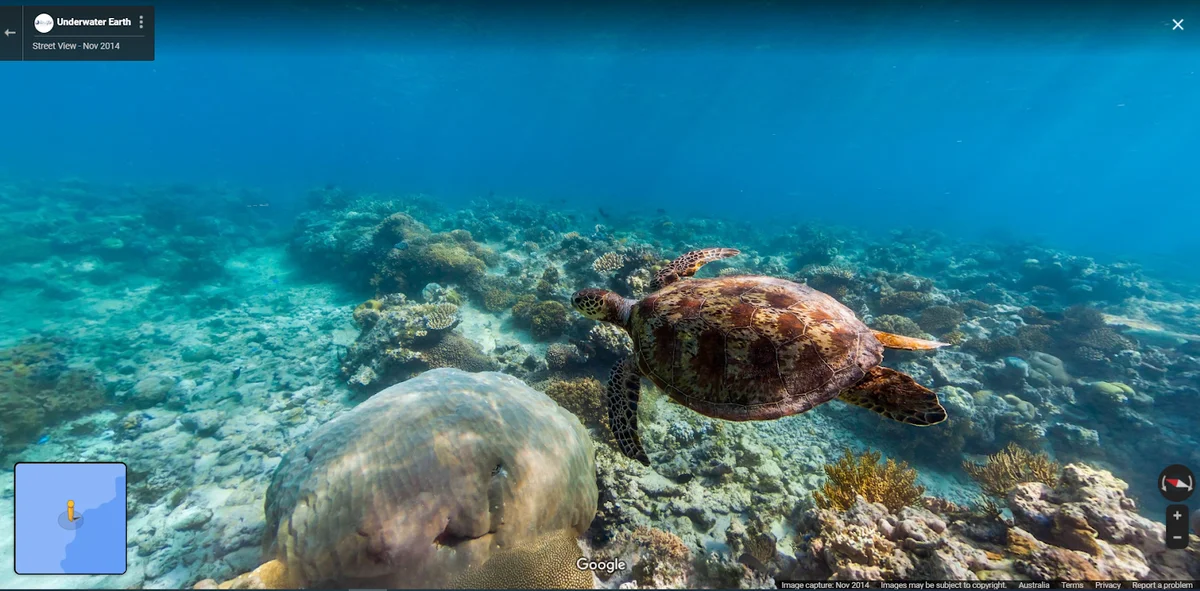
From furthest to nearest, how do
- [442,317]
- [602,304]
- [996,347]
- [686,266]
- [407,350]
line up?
[996,347], [442,317], [407,350], [686,266], [602,304]

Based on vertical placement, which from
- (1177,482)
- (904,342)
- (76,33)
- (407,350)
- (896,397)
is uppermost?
(76,33)

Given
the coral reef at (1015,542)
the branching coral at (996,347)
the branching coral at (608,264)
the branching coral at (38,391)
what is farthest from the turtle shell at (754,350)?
the branching coral at (38,391)

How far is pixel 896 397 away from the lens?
290 cm

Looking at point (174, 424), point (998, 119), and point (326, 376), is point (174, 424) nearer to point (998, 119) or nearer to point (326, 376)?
point (326, 376)

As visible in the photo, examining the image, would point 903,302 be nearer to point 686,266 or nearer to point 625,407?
point 686,266

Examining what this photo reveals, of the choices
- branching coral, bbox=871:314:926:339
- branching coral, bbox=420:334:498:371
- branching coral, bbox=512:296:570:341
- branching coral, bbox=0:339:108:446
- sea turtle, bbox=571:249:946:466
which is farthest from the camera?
branching coral, bbox=871:314:926:339

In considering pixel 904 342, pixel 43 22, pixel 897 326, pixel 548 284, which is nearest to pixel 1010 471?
pixel 904 342

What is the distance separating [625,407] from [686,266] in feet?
6.35

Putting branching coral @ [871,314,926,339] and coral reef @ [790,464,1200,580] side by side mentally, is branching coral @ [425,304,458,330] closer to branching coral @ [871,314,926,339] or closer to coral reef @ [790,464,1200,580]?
coral reef @ [790,464,1200,580]

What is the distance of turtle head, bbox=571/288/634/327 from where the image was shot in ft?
13.9

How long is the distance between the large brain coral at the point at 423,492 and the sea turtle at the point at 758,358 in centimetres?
79

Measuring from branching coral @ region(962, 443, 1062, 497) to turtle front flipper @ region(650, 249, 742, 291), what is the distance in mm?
→ 3899

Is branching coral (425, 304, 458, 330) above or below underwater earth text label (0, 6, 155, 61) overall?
below

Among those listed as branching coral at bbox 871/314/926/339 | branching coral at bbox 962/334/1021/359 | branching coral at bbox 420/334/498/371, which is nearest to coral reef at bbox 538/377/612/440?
branching coral at bbox 420/334/498/371
